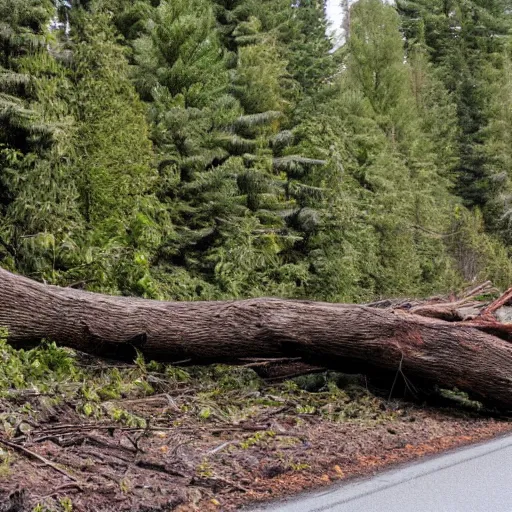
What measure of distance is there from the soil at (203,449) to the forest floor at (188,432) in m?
0.01

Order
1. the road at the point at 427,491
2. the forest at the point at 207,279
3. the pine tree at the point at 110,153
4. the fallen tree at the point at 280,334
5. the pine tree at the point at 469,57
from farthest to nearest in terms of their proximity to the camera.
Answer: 1. the pine tree at the point at 469,57
2. the pine tree at the point at 110,153
3. the fallen tree at the point at 280,334
4. the forest at the point at 207,279
5. the road at the point at 427,491

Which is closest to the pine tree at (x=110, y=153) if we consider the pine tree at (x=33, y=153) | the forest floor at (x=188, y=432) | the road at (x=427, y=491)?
the pine tree at (x=33, y=153)

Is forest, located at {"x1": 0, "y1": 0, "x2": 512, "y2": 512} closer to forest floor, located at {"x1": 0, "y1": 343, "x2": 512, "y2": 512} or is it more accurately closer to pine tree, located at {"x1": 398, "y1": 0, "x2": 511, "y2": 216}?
forest floor, located at {"x1": 0, "y1": 343, "x2": 512, "y2": 512}

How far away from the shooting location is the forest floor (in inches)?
158

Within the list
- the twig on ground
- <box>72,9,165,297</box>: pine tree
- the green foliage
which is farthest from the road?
<box>72,9,165,297</box>: pine tree

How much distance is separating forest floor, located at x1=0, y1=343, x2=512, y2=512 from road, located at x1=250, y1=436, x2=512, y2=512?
9.7 inches

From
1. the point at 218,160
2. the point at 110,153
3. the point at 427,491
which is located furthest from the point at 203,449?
the point at 218,160

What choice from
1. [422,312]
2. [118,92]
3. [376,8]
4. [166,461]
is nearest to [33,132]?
[118,92]

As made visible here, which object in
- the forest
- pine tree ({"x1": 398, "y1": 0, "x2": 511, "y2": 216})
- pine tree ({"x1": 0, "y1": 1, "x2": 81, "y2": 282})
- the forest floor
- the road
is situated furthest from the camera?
pine tree ({"x1": 398, "y1": 0, "x2": 511, "y2": 216})

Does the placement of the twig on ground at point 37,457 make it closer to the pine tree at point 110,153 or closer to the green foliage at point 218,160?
the green foliage at point 218,160

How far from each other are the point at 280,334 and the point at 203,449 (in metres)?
2.29

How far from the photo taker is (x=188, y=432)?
531cm

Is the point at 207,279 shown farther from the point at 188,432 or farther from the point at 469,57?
the point at 469,57

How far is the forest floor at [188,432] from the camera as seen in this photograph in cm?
400
